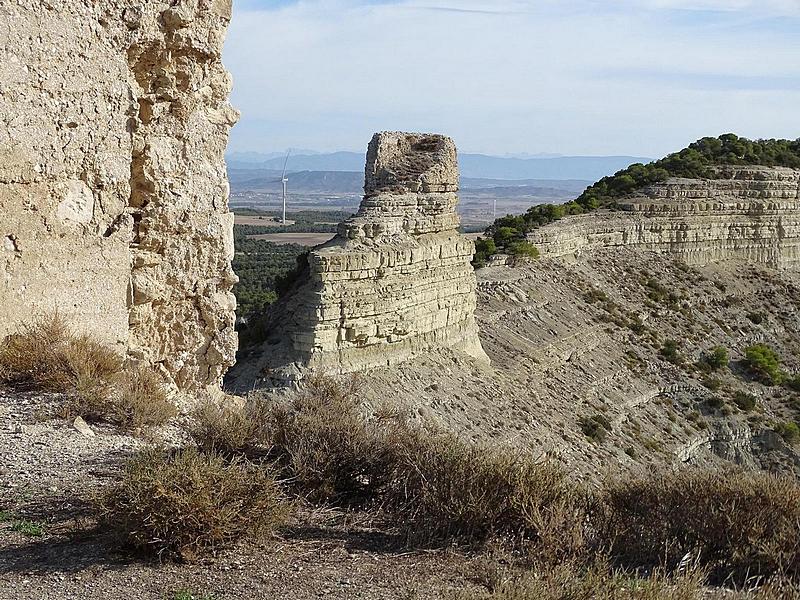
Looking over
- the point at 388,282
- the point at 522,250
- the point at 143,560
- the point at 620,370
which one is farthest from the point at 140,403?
the point at 522,250

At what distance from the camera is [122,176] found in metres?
7.16

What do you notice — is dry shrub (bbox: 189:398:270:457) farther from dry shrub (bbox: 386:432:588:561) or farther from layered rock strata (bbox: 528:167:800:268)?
layered rock strata (bbox: 528:167:800:268)

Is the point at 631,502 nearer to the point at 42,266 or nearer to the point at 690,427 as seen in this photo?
the point at 42,266

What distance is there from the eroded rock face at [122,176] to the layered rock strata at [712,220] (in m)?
24.8

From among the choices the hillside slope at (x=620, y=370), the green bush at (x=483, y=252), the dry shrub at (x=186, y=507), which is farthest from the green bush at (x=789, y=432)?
the dry shrub at (x=186, y=507)

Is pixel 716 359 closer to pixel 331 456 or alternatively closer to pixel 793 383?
pixel 793 383

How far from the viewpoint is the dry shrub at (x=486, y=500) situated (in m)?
5.43

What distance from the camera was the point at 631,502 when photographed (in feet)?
19.9

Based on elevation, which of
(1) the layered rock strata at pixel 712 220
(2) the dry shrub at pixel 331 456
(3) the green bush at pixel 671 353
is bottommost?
(3) the green bush at pixel 671 353

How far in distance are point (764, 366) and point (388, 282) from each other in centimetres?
1787

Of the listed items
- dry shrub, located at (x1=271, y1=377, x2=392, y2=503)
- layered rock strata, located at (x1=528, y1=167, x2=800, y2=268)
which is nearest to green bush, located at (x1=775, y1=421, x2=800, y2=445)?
layered rock strata, located at (x1=528, y1=167, x2=800, y2=268)

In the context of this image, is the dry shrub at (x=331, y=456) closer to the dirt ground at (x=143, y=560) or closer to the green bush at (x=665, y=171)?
the dirt ground at (x=143, y=560)

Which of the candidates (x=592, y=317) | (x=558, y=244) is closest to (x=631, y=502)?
(x=592, y=317)

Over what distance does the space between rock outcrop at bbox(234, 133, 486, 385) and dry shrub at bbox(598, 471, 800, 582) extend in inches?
366
